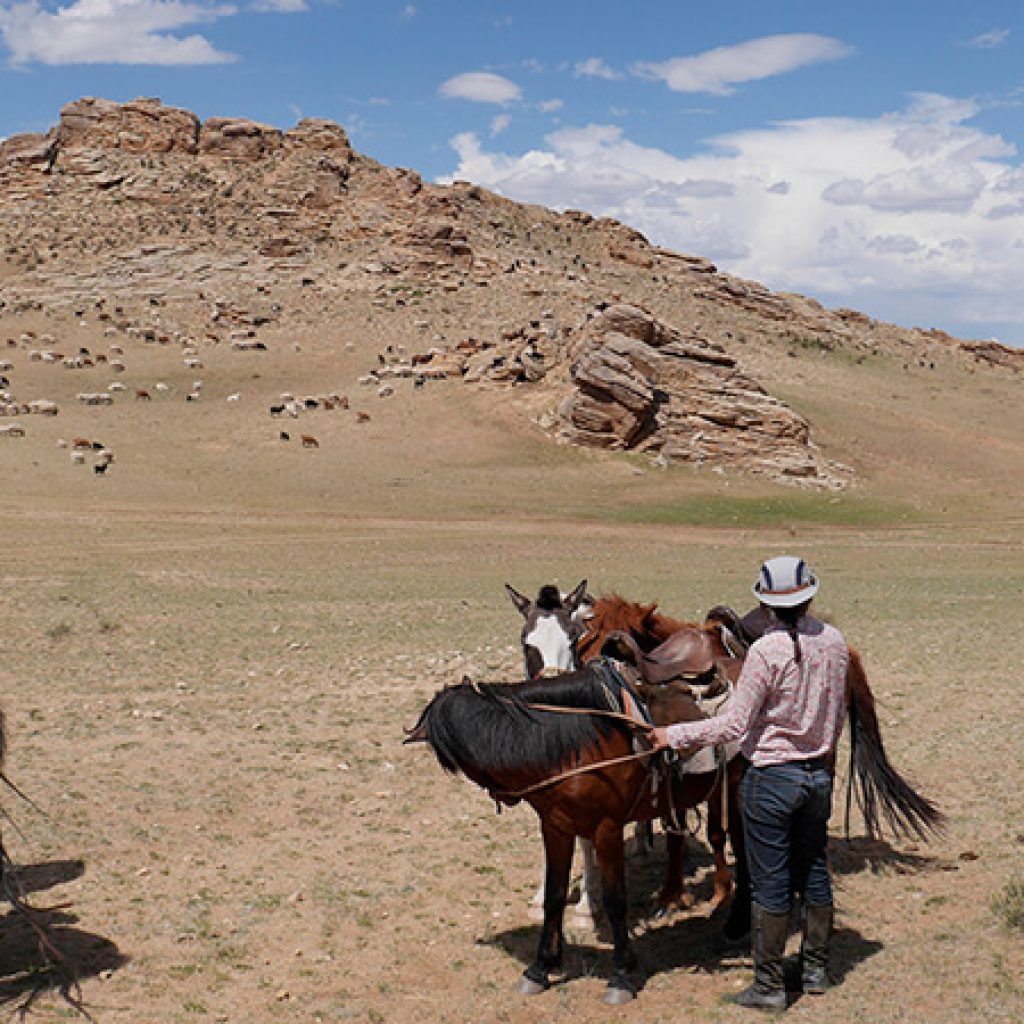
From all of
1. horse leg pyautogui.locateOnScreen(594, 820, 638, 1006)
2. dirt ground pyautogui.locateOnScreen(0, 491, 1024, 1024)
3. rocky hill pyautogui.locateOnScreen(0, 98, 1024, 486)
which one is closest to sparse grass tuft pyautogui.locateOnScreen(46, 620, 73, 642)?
dirt ground pyautogui.locateOnScreen(0, 491, 1024, 1024)

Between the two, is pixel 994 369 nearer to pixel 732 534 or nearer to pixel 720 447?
pixel 720 447

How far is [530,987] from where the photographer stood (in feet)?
20.9

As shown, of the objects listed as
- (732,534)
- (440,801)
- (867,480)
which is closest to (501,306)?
(867,480)

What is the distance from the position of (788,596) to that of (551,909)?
221 centimetres

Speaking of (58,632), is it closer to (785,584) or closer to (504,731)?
(504,731)

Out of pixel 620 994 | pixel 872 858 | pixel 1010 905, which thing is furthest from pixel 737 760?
pixel 872 858

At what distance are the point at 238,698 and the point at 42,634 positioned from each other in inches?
206

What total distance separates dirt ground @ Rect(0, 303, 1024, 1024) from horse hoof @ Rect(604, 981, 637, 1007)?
0.07m

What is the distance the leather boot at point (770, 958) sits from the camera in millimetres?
5957

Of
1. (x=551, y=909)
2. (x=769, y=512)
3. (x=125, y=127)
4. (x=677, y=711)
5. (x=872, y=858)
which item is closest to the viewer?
(x=551, y=909)

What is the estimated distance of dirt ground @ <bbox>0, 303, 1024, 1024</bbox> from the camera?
6.55m

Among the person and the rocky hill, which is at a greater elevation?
the rocky hill

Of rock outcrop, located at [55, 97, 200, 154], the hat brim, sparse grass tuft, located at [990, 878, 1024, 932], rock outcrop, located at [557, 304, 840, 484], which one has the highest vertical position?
rock outcrop, located at [55, 97, 200, 154]

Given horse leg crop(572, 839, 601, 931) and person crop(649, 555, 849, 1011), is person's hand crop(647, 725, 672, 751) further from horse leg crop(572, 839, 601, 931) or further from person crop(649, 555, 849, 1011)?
horse leg crop(572, 839, 601, 931)
